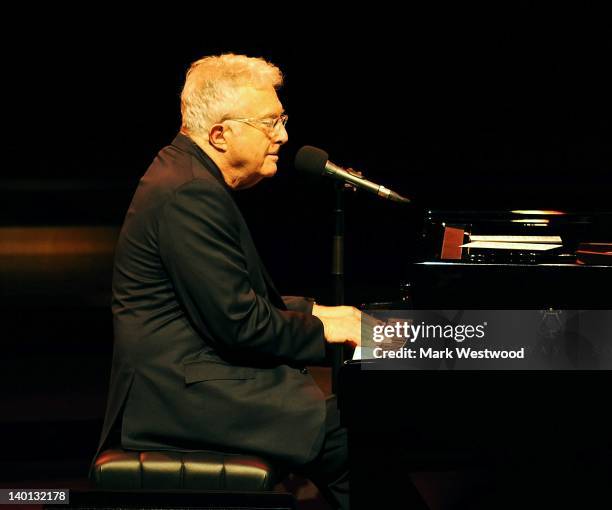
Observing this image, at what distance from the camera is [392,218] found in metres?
4.37

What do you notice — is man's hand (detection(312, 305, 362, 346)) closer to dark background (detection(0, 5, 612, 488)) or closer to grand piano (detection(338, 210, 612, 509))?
grand piano (detection(338, 210, 612, 509))

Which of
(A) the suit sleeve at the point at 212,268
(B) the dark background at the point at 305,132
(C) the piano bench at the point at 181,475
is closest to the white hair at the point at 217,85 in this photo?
(A) the suit sleeve at the point at 212,268

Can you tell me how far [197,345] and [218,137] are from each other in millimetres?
477

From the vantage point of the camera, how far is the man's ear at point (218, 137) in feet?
6.16

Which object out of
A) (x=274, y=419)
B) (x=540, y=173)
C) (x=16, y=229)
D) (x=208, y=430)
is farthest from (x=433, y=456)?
(x=16, y=229)

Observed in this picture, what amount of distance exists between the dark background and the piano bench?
2.21 meters

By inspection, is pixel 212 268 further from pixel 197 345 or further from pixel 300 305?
pixel 300 305

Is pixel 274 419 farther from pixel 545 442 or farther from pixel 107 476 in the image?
pixel 545 442

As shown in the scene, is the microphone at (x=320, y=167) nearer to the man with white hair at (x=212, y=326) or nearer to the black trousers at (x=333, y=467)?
the man with white hair at (x=212, y=326)

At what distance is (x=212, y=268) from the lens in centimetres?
174

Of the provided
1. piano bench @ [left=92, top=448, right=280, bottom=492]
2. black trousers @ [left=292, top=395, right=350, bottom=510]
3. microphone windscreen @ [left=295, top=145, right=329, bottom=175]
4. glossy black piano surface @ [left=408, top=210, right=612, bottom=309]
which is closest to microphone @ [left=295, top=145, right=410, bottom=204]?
microphone windscreen @ [left=295, top=145, right=329, bottom=175]

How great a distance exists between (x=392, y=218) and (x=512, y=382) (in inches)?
107

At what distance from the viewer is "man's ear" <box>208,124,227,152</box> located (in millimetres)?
1877

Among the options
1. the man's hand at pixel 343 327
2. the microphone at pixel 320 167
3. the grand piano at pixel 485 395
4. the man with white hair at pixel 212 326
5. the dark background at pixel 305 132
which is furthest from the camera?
the dark background at pixel 305 132
